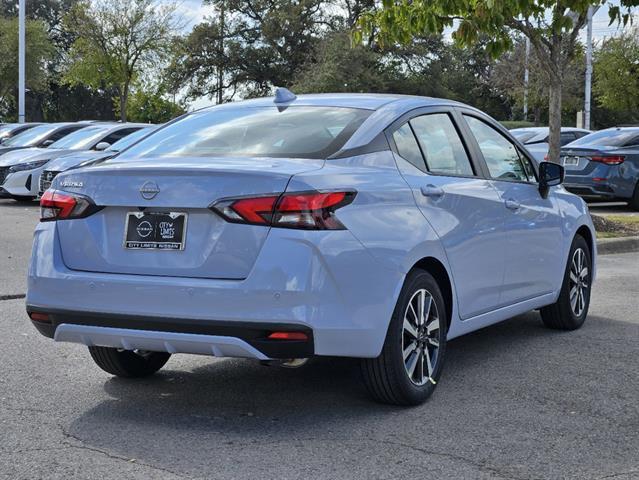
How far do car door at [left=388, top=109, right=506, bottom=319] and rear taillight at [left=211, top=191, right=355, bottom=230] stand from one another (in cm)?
90

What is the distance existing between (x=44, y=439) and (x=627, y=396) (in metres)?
3.04

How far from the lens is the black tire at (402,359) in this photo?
5.10 metres

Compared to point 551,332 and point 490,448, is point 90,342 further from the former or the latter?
point 551,332

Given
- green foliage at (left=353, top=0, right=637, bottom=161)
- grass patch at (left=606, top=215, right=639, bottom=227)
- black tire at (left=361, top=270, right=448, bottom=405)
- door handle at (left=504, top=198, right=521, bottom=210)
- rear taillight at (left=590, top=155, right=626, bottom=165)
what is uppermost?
green foliage at (left=353, top=0, right=637, bottom=161)

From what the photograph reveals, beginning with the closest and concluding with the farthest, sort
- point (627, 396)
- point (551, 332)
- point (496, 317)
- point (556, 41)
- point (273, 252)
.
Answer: point (273, 252) → point (627, 396) → point (496, 317) → point (551, 332) → point (556, 41)

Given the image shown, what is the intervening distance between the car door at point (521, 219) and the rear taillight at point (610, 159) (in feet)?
37.0

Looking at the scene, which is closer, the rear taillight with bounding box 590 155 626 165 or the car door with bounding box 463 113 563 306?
the car door with bounding box 463 113 563 306

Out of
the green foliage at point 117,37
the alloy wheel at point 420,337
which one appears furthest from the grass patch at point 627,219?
the green foliage at point 117,37

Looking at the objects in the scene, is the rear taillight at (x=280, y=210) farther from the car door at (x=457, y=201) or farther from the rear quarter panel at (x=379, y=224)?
the car door at (x=457, y=201)

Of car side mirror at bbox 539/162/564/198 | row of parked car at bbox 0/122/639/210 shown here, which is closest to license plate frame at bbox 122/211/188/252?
car side mirror at bbox 539/162/564/198

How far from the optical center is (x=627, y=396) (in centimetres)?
561

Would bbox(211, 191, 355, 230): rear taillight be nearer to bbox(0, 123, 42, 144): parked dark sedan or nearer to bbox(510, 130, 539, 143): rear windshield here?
bbox(510, 130, 539, 143): rear windshield

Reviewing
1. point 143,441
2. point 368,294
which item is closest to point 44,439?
point 143,441

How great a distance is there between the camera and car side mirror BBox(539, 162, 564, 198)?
7.07m
